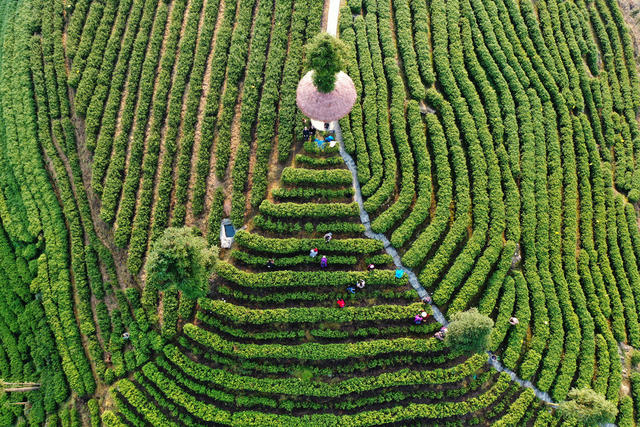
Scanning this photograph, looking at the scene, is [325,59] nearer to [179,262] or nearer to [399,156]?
[399,156]

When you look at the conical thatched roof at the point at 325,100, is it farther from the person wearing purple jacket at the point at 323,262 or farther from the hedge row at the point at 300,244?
the person wearing purple jacket at the point at 323,262

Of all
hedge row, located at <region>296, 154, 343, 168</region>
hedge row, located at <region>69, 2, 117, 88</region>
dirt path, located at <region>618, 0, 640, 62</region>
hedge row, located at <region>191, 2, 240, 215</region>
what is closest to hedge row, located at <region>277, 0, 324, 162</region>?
hedge row, located at <region>296, 154, 343, 168</region>

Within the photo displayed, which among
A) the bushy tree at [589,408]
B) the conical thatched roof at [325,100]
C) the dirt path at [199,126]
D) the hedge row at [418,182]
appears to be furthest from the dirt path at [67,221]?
the bushy tree at [589,408]

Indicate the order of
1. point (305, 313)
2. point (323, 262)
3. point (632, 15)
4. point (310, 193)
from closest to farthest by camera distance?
point (305, 313)
point (323, 262)
point (310, 193)
point (632, 15)

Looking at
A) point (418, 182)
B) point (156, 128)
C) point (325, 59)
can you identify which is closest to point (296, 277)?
point (418, 182)

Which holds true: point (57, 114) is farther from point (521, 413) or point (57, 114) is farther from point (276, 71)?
point (521, 413)

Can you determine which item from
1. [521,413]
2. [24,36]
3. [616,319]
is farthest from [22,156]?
[616,319]

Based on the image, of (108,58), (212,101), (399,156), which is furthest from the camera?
(108,58)
